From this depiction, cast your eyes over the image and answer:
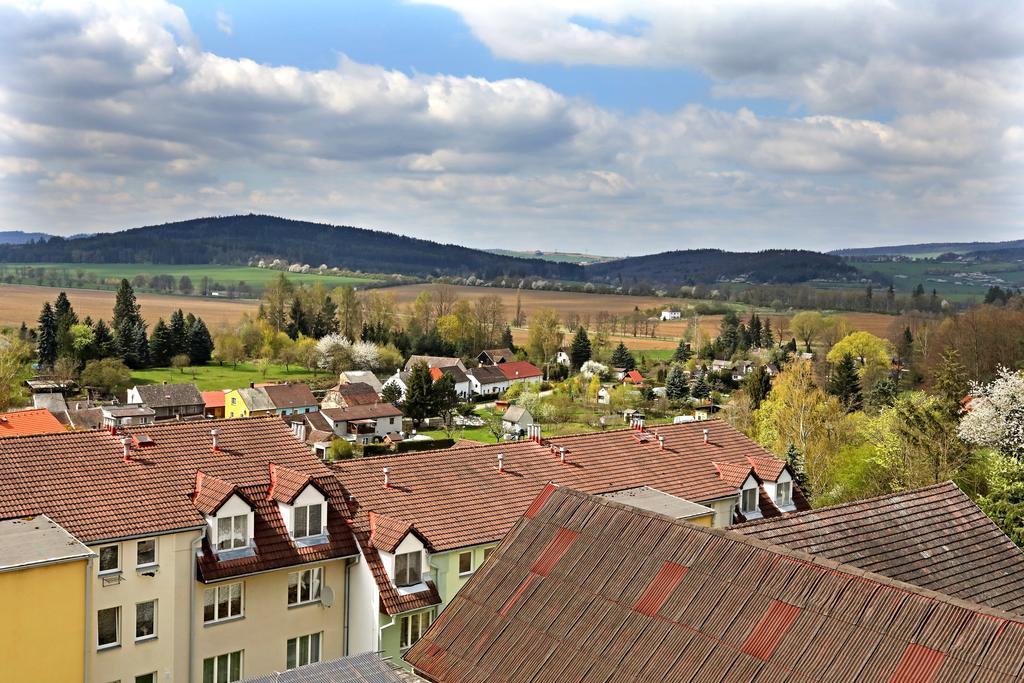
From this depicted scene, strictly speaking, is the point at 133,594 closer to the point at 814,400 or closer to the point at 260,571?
the point at 260,571

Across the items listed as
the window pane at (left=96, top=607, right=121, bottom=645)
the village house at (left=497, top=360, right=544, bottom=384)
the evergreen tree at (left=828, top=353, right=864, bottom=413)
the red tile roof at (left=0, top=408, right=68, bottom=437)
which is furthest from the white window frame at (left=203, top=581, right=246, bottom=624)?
the village house at (left=497, top=360, right=544, bottom=384)

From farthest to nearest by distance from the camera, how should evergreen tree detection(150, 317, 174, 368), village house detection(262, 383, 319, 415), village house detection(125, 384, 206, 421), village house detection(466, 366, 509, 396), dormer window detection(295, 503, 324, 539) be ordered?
evergreen tree detection(150, 317, 174, 368) → village house detection(466, 366, 509, 396) → village house detection(262, 383, 319, 415) → village house detection(125, 384, 206, 421) → dormer window detection(295, 503, 324, 539)

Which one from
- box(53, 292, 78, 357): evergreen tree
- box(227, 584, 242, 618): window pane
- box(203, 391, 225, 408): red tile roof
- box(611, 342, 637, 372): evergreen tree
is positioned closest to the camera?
box(227, 584, 242, 618): window pane

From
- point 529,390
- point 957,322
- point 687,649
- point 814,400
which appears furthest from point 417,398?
point 687,649

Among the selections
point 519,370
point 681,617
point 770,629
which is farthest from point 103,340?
point 770,629

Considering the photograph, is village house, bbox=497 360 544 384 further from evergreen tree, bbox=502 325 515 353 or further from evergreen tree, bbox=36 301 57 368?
evergreen tree, bbox=36 301 57 368

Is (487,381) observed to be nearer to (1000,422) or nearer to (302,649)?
(1000,422)
